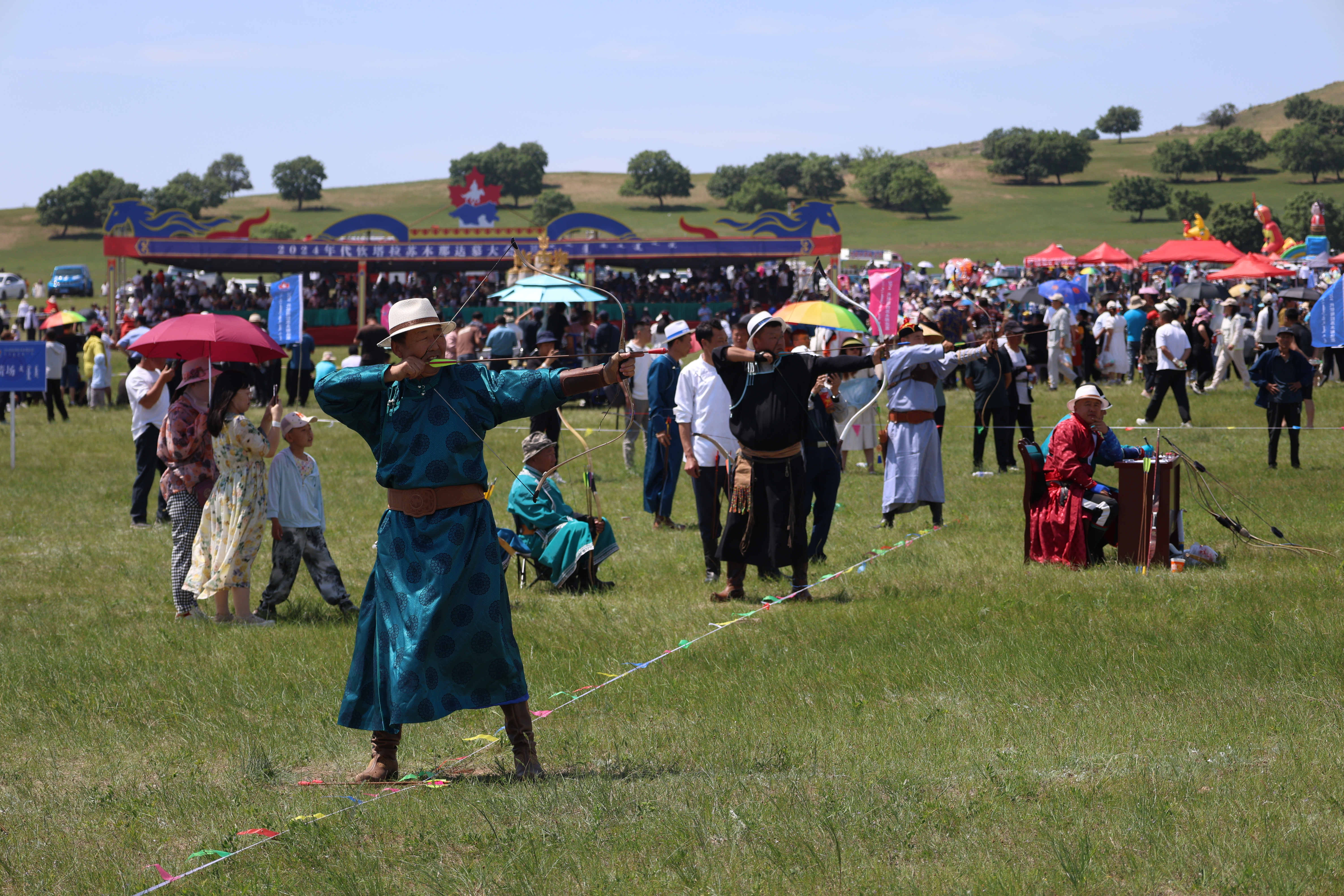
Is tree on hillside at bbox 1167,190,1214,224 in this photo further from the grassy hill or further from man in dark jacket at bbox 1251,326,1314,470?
man in dark jacket at bbox 1251,326,1314,470

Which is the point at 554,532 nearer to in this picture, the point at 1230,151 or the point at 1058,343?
the point at 1058,343

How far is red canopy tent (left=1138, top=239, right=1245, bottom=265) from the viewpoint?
3397 centimetres

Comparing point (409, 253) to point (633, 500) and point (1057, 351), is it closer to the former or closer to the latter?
point (1057, 351)

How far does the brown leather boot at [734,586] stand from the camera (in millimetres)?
8211

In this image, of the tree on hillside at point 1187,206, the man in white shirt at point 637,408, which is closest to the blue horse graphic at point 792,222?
the man in white shirt at point 637,408

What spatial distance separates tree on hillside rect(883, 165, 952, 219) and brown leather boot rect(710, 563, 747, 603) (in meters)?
106

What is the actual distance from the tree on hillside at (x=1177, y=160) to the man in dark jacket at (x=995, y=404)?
10814 centimetres

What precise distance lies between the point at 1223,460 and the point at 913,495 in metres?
5.48

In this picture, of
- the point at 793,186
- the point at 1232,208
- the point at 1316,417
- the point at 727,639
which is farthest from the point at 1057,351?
the point at 793,186

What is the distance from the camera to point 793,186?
12912cm

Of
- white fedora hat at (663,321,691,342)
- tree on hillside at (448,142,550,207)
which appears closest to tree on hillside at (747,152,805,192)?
tree on hillside at (448,142,550,207)

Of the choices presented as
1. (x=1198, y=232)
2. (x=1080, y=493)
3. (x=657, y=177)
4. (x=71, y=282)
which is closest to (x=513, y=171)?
(x=657, y=177)

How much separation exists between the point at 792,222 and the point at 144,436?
27.8 meters

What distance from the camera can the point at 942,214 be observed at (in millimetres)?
110125
